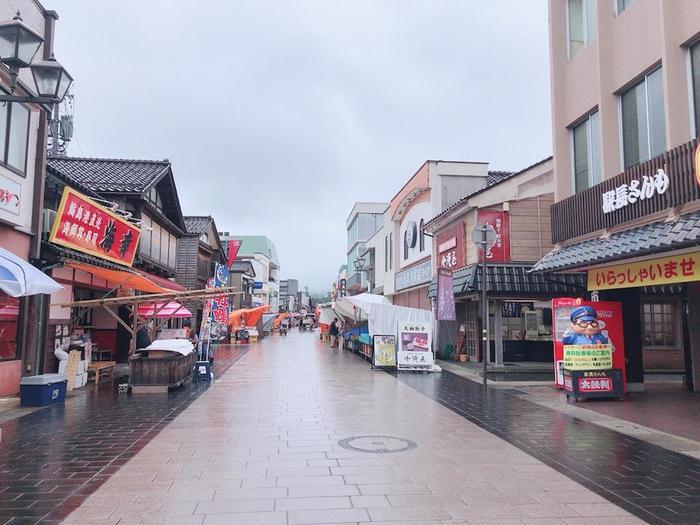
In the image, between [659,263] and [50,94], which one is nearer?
[50,94]

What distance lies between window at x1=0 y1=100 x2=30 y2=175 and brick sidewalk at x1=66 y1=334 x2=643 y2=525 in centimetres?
666

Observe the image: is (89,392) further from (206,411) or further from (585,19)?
(585,19)

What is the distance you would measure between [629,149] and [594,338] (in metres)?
4.02

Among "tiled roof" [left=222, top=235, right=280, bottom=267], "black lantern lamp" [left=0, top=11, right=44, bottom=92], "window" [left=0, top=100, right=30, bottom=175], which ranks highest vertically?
"tiled roof" [left=222, top=235, right=280, bottom=267]

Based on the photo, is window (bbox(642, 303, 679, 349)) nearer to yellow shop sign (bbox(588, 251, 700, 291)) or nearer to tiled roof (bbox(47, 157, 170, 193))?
yellow shop sign (bbox(588, 251, 700, 291))

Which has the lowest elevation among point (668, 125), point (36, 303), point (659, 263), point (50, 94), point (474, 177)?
point (36, 303)

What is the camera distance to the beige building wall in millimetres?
9055

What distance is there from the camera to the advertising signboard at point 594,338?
10.8 m

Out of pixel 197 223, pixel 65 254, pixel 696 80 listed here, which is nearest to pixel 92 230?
pixel 65 254

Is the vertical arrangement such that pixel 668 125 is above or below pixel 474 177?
below

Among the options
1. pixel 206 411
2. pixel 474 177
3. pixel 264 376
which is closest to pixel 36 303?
pixel 206 411

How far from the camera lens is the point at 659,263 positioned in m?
9.29

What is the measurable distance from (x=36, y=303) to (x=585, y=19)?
14.6 m

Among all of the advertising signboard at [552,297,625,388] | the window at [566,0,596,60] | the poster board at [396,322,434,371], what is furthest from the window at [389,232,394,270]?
the advertising signboard at [552,297,625,388]
